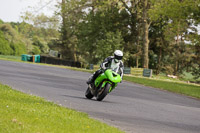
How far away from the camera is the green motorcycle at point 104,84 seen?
1489 centimetres

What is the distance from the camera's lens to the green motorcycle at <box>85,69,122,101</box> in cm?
1489

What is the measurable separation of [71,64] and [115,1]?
18658 millimetres

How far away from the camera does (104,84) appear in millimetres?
15227

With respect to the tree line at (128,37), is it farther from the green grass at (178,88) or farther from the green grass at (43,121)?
the green grass at (43,121)

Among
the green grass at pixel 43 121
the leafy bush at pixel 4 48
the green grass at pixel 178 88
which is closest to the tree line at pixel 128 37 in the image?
the leafy bush at pixel 4 48

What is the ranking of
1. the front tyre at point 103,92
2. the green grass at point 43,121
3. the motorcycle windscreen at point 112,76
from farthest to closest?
the front tyre at point 103,92
the motorcycle windscreen at point 112,76
the green grass at point 43,121

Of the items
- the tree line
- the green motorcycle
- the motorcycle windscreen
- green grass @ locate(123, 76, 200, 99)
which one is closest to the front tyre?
the green motorcycle

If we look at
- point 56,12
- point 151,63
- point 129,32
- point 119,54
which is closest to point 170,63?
point 151,63

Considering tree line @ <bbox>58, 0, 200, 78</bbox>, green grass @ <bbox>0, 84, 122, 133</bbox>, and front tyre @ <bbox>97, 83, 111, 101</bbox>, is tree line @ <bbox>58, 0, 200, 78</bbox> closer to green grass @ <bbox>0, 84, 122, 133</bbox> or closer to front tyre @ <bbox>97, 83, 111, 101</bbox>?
front tyre @ <bbox>97, 83, 111, 101</bbox>

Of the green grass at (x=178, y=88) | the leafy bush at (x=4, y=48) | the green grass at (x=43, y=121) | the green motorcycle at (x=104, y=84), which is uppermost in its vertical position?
the leafy bush at (x=4, y=48)

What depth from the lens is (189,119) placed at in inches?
532

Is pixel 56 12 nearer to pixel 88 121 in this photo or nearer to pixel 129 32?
pixel 129 32

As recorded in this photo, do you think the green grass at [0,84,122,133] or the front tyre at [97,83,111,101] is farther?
the front tyre at [97,83,111,101]

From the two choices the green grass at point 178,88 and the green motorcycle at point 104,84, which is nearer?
the green motorcycle at point 104,84
